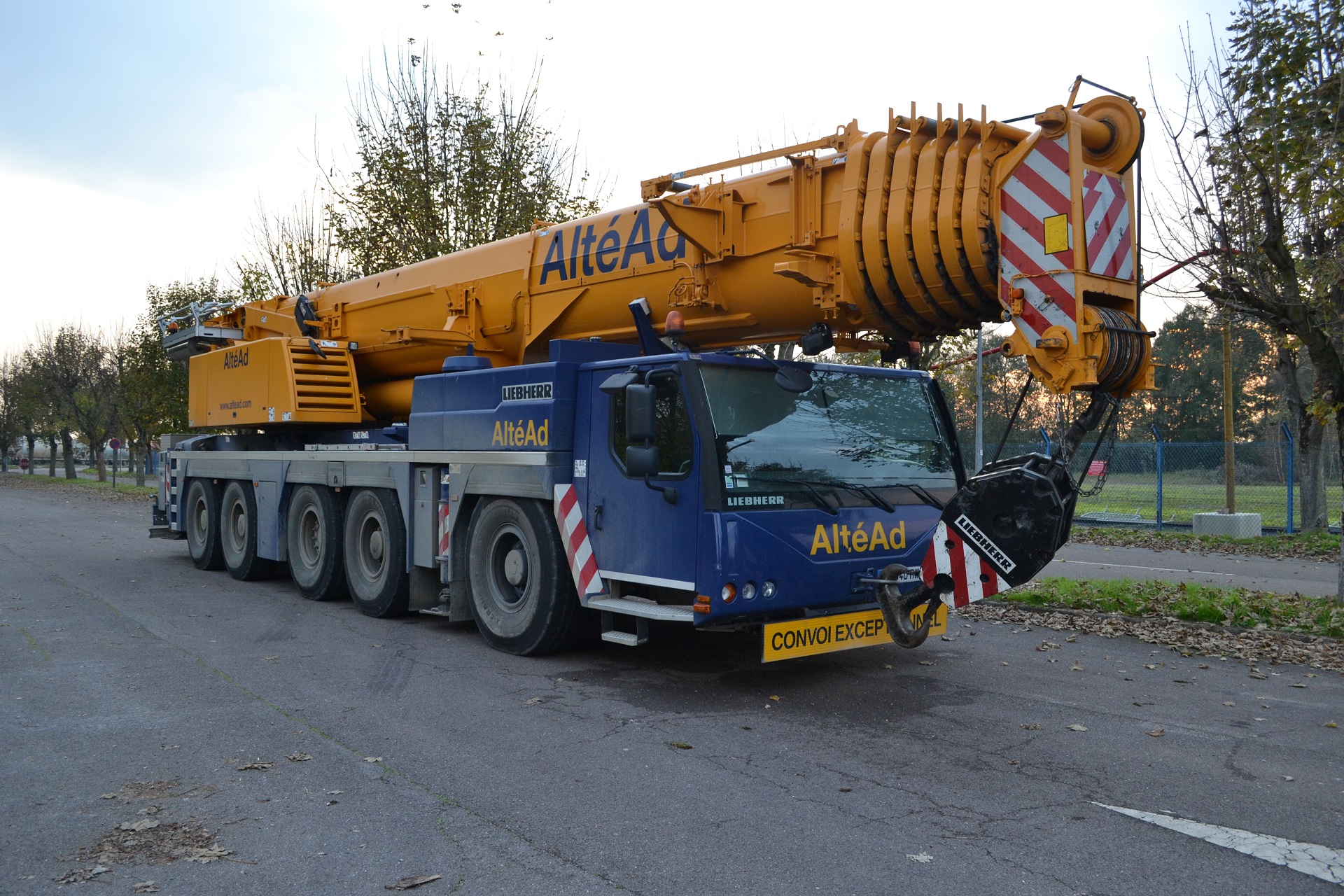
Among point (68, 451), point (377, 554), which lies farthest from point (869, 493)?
point (68, 451)

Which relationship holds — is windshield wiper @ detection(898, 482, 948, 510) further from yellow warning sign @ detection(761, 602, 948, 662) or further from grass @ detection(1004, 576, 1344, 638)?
grass @ detection(1004, 576, 1344, 638)

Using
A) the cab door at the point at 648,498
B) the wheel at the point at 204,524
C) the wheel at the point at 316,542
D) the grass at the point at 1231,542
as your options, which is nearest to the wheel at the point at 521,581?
the cab door at the point at 648,498

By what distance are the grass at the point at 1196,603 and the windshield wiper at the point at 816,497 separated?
414cm

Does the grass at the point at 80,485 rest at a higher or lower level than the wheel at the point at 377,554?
lower

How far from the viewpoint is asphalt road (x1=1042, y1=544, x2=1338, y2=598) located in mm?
12258

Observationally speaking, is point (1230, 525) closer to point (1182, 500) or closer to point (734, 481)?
point (1182, 500)

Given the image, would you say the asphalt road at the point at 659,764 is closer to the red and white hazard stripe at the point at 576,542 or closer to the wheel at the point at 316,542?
the red and white hazard stripe at the point at 576,542

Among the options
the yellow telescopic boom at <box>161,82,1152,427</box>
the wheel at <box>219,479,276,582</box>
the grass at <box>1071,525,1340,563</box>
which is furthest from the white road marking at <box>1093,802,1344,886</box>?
the grass at <box>1071,525,1340,563</box>

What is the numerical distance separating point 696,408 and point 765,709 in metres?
1.86

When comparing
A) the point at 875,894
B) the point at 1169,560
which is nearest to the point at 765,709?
the point at 875,894

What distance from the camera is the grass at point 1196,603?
28.2ft

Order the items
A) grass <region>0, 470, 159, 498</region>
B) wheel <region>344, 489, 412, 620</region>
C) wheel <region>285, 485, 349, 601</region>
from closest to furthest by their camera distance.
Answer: wheel <region>344, 489, 412, 620</region>
wheel <region>285, 485, 349, 601</region>
grass <region>0, 470, 159, 498</region>

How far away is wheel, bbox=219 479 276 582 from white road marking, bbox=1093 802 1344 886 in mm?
10304

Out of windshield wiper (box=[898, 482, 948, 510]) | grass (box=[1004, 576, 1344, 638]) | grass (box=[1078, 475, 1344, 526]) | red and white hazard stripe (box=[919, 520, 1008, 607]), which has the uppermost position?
windshield wiper (box=[898, 482, 948, 510])
